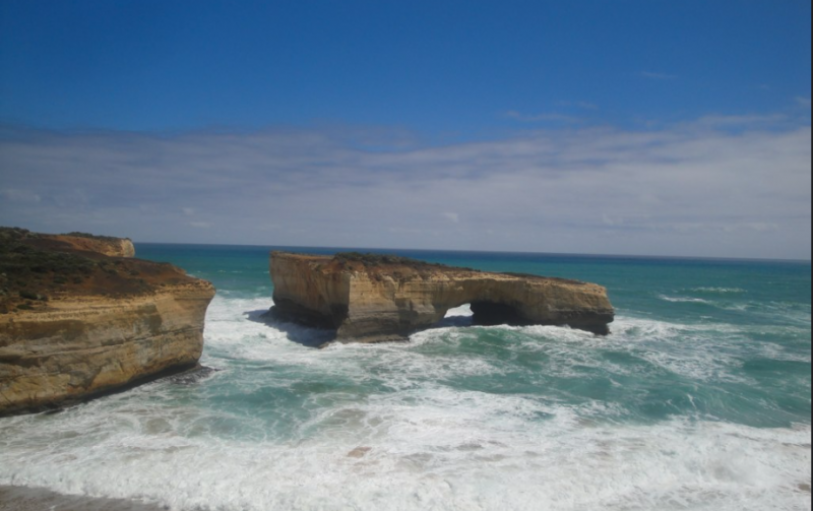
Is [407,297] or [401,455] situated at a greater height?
[407,297]

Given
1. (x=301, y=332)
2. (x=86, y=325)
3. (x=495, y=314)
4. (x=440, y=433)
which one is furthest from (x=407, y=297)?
(x=86, y=325)

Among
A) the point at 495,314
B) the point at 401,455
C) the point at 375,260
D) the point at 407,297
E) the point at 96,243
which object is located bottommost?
the point at 401,455

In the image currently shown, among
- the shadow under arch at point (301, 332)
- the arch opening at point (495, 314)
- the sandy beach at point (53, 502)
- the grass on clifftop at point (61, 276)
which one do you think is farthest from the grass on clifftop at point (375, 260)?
the sandy beach at point (53, 502)

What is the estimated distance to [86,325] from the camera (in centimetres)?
1150

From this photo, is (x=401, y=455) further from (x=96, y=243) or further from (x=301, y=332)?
(x=96, y=243)

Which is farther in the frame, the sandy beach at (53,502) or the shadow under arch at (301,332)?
the shadow under arch at (301,332)

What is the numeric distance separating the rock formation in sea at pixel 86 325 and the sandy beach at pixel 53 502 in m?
3.28

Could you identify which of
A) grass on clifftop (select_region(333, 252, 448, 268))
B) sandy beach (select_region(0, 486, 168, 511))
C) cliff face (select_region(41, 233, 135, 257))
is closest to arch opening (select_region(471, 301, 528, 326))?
grass on clifftop (select_region(333, 252, 448, 268))

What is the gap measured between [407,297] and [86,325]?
1196 centimetres

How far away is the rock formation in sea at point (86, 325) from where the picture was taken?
1075 centimetres

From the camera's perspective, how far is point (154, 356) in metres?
13.4

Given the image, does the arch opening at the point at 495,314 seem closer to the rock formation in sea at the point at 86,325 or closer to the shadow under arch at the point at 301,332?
the shadow under arch at the point at 301,332

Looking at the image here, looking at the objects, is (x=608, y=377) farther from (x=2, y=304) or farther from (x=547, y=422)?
(x=2, y=304)

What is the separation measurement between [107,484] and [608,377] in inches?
537
